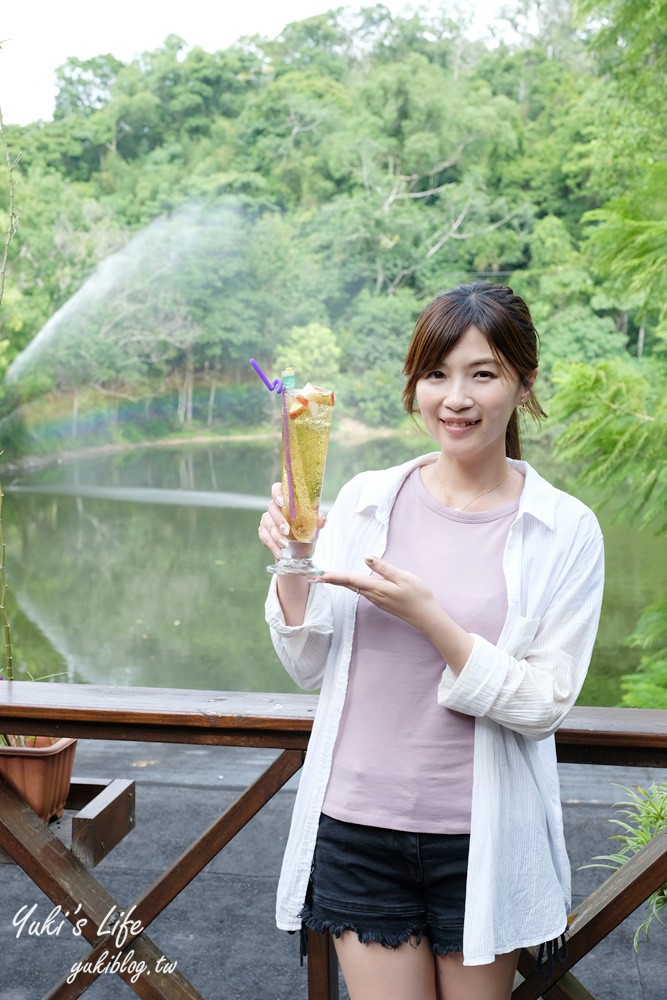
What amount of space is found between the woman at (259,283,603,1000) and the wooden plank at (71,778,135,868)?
15.5 inches

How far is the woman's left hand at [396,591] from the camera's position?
1.01 metres

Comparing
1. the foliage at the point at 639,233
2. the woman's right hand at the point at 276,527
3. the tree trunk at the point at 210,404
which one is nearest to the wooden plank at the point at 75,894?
the woman's right hand at the point at 276,527

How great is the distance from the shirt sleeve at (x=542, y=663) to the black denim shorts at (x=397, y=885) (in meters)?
0.14

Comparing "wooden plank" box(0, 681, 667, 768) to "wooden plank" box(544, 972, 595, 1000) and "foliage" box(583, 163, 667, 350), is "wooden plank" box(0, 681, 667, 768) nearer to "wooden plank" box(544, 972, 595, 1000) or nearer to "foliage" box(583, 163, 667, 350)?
"wooden plank" box(544, 972, 595, 1000)

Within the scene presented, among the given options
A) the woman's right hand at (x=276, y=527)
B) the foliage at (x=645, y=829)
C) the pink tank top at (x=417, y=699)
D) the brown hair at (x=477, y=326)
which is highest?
the brown hair at (x=477, y=326)

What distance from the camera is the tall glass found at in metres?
1.07

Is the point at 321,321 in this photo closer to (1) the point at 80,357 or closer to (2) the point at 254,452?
(2) the point at 254,452

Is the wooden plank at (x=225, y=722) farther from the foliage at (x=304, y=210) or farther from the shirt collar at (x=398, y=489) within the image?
the foliage at (x=304, y=210)

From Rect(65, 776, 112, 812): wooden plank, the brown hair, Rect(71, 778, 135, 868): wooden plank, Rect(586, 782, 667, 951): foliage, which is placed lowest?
Rect(586, 782, 667, 951): foliage

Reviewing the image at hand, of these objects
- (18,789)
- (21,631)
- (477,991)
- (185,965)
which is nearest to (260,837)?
(185,965)

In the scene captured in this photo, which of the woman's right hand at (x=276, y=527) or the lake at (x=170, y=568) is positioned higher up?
the woman's right hand at (x=276, y=527)

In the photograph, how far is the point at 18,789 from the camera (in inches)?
57.2

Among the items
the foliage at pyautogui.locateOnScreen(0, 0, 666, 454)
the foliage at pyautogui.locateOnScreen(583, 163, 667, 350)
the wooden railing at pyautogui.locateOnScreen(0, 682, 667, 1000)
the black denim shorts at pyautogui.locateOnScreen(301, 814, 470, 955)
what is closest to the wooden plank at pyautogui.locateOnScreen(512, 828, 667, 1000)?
the wooden railing at pyautogui.locateOnScreen(0, 682, 667, 1000)

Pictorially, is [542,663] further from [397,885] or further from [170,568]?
[170,568]
